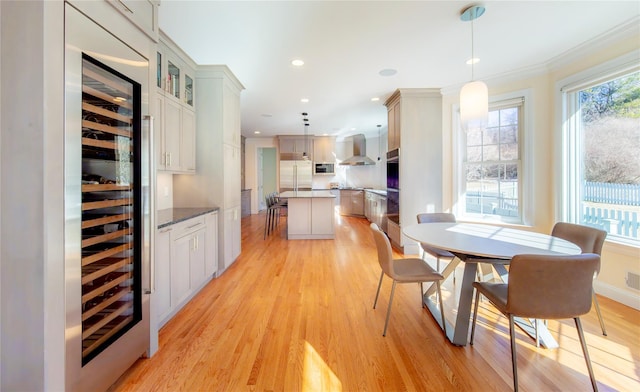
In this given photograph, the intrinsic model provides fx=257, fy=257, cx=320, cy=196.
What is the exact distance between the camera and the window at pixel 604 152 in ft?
8.34

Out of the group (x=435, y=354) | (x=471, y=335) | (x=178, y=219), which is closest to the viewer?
(x=435, y=354)

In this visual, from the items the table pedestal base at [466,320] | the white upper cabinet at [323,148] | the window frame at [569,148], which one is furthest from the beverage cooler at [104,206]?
the white upper cabinet at [323,148]

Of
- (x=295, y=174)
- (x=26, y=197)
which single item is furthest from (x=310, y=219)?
(x=26, y=197)

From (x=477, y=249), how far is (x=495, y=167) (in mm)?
2683

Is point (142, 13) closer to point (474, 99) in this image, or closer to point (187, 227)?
point (187, 227)

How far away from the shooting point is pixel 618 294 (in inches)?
102

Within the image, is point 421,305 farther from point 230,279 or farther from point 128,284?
point 128,284

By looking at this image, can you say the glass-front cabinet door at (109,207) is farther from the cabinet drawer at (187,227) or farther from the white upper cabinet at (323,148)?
the white upper cabinet at (323,148)

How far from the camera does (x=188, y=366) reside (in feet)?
5.63

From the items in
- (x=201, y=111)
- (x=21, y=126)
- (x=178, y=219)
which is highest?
(x=201, y=111)

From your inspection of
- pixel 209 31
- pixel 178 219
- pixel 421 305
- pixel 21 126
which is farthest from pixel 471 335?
pixel 209 31

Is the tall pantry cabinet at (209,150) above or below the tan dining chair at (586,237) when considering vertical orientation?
above

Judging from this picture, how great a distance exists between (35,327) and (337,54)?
10.4ft

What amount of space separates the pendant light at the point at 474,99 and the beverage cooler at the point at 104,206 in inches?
97.5
